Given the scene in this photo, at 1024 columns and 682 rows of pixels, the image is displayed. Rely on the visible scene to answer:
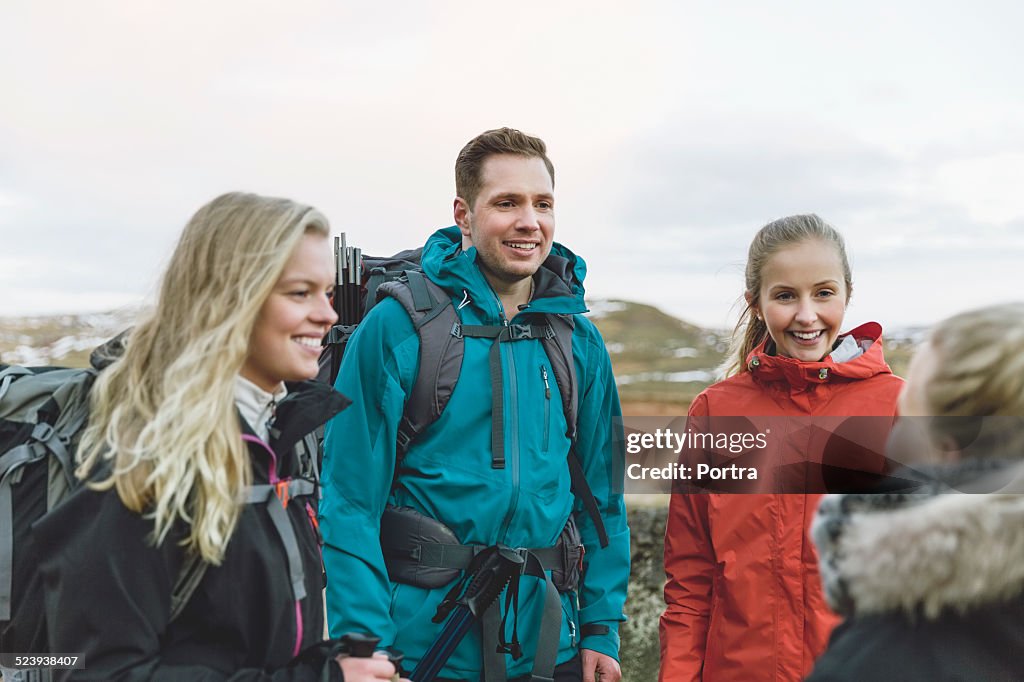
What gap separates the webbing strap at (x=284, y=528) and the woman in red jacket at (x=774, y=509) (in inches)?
72.1

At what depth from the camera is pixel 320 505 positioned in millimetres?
3812

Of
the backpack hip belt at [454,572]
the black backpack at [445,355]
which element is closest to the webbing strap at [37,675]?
the backpack hip belt at [454,572]

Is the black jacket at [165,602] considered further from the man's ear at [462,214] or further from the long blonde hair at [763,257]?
the long blonde hair at [763,257]

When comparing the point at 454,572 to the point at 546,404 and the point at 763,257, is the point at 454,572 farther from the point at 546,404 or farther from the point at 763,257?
the point at 763,257

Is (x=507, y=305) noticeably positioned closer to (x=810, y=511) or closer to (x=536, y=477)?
(x=536, y=477)

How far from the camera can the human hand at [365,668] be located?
2525 millimetres

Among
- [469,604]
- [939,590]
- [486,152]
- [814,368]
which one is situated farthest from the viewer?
[486,152]

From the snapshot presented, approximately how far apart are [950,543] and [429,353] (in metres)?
2.24

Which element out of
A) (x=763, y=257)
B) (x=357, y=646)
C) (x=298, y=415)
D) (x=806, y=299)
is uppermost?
(x=763, y=257)

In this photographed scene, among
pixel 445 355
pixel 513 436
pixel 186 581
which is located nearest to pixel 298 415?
pixel 186 581

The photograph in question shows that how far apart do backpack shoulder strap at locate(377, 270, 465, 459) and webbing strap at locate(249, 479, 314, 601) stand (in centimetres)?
122

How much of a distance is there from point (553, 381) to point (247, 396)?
1603mm

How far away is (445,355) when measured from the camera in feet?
12.5

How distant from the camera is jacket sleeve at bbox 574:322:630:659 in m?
4.12
